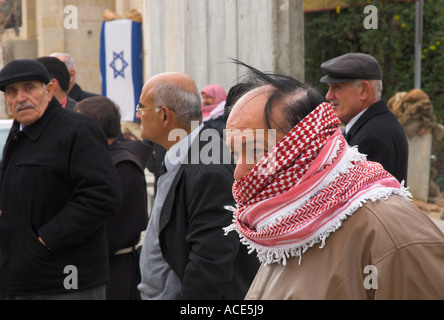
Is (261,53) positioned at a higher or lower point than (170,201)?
higher

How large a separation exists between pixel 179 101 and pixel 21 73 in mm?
998

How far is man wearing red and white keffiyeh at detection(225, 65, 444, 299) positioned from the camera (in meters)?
1.73

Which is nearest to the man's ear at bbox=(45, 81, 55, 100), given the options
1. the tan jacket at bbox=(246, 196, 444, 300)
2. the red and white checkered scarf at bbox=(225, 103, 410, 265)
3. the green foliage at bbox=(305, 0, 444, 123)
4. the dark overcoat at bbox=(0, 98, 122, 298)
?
the dark overcoat at bbox=(0, 98, 122, 298)

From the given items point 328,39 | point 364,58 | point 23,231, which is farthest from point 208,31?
point 328,39

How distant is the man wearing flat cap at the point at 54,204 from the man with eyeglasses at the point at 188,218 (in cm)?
43

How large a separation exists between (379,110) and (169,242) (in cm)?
170

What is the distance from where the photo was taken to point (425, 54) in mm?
11609

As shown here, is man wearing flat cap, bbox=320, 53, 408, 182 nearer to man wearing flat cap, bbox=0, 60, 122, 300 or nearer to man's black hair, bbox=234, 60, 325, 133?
man wearing flat cap, bbox=0, 60, 122, 300

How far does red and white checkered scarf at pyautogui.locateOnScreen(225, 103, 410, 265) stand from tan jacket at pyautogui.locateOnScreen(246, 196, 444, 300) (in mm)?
35

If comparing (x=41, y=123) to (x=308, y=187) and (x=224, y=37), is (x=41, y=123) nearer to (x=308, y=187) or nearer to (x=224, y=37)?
(x=308, y=187)

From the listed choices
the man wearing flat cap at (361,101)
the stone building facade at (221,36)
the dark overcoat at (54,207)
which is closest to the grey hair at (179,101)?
the dark overcoat at (54,207)
